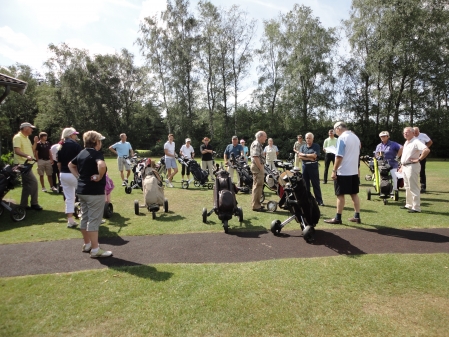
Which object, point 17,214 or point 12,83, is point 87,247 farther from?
point 12,83

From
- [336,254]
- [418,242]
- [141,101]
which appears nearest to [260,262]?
[336,254]

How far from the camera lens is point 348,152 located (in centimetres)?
604

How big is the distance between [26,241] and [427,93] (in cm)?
3364

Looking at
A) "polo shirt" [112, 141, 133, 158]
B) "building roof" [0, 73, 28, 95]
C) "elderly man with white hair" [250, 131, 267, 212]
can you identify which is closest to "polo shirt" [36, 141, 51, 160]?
"building roof" [0, 73, 28, 95]

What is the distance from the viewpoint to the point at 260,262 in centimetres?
434

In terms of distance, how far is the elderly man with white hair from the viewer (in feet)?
23.2

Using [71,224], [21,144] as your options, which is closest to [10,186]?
[21,144]

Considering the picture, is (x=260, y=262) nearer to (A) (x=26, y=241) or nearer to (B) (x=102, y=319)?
(B) (x=102, y=319)

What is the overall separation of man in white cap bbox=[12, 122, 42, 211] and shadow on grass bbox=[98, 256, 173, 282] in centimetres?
429

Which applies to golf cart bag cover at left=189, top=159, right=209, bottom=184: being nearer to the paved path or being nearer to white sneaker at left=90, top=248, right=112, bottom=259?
the paved path

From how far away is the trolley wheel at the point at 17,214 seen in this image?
6.77 m

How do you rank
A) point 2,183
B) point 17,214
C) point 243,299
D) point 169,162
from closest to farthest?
point 243,299 < point 2,183 < point 17,214 < point 169,162

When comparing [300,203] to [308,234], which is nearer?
[308,234]

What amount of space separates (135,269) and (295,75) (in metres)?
29.6
